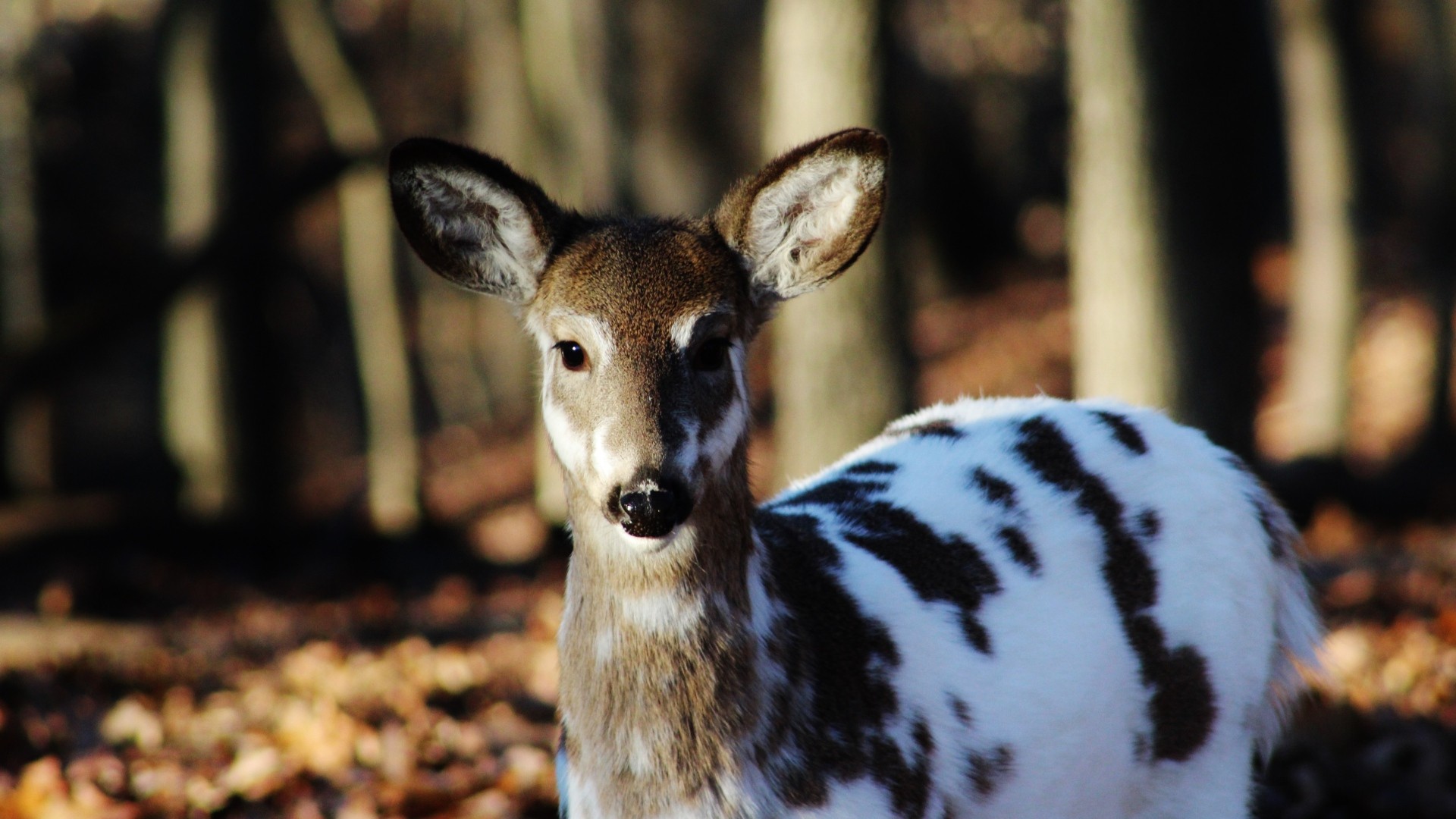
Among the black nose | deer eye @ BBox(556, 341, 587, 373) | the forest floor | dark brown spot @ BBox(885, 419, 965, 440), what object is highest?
deer eye @ BBox(556, 341, 587, 373)

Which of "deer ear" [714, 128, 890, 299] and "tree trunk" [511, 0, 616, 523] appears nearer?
"deer ear" [714, 128, 890, 299]

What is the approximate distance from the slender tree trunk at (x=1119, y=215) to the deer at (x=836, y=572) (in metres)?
3.22

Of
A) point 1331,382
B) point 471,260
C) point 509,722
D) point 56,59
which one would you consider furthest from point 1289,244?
point 471,260

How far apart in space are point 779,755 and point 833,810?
200mm

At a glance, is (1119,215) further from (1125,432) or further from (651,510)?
(651,510)

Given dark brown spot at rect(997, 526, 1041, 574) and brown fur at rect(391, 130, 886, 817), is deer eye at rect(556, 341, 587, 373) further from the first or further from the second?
dark brown spot at rect(997, 526, 1041, 574)

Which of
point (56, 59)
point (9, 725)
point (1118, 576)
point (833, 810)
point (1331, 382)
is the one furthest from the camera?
point (56, 59)

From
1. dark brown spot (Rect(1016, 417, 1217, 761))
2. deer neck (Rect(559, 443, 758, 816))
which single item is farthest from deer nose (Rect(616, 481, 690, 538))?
dark brown spot (Rect(1016, 417, 1217, 761))

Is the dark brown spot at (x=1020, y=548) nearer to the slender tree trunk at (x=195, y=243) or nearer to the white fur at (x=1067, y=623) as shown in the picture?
the white fur at (x=1067, y=623)

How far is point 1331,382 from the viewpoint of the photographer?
1380cm

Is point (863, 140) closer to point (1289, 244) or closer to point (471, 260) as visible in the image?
point (471, 260)

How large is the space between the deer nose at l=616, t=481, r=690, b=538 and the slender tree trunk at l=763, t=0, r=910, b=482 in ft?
14.6

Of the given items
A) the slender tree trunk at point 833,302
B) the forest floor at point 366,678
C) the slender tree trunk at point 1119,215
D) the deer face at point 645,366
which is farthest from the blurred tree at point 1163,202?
the deer face at point 645,366

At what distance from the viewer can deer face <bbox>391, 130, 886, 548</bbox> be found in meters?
3.79
